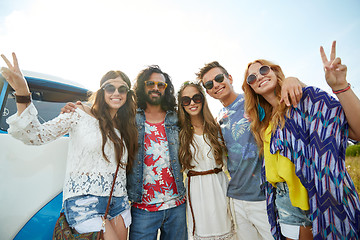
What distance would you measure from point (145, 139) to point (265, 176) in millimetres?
1397

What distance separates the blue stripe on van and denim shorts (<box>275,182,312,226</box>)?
2.04 m

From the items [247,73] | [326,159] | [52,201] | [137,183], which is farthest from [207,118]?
[52,201]

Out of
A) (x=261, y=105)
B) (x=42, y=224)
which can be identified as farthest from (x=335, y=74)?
(x=42, y=224)

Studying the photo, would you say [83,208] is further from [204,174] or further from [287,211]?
[287,211]

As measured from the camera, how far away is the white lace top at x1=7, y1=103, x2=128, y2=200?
134cm

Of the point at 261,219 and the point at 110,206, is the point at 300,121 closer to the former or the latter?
the point at 261,219

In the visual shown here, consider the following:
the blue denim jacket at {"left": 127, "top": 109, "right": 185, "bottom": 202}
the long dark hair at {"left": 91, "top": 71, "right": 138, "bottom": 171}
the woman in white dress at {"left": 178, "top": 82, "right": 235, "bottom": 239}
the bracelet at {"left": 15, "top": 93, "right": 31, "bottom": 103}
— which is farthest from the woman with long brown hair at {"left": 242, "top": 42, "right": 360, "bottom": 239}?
the bracelet at {"left": 15, "top": 93, "right": 31, "bottom": 103}

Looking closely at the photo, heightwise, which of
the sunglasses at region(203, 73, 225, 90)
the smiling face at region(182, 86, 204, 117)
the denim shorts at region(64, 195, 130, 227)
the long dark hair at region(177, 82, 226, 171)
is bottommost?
the denim shorts at region(64, 195, 130, 227)

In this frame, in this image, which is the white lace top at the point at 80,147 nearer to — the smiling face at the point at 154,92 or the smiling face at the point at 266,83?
the smiling face at the point at 154,92

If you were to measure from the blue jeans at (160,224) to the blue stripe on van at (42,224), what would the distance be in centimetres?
78

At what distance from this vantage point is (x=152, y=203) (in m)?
2.01

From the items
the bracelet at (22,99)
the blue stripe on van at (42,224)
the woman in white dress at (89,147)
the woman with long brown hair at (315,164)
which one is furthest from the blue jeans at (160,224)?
the bracelet at (22,99)

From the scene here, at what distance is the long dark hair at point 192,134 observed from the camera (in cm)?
221

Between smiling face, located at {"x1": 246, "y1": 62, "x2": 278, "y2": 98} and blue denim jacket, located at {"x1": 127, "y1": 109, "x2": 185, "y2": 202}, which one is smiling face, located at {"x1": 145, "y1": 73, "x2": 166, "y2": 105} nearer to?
blue denim jacket, located at {"x1": 127, "y1": 109, "x2": 185, "y2": 202}
